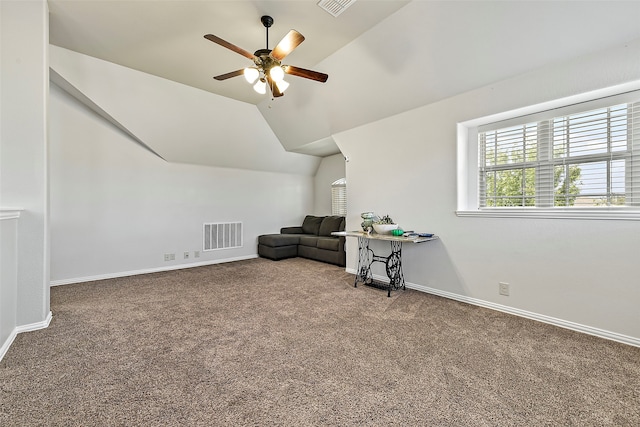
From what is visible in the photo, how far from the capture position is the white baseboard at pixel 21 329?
203 centimetres

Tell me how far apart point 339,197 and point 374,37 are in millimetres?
3807

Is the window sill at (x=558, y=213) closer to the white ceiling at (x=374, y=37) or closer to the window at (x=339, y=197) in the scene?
the white ceiling at (x=374, y=37)

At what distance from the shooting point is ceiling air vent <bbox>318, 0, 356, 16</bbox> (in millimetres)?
2467

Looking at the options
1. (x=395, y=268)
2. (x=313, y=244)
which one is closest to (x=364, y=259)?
(x=395, y=268)

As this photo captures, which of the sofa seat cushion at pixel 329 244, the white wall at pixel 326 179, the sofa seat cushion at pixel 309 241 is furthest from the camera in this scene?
the white wall at pixel 326 179

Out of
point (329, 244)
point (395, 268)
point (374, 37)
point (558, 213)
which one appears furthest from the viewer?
point (329, 244)

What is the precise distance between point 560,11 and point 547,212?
65.0 inches

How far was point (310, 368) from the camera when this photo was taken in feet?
6.05

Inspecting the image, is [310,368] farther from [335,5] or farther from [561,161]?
[335,5]

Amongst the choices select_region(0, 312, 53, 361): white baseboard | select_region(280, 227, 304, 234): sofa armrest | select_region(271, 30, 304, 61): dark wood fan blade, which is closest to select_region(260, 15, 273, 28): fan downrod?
select_region(271, 30, 304, 61): dark wood fan blade

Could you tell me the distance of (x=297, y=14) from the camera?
266 centimetres

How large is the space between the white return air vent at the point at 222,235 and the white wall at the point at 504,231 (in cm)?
286

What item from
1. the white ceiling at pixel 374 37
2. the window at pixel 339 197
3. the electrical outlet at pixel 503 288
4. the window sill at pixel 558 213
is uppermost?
the white ceiling at pixel 374 37

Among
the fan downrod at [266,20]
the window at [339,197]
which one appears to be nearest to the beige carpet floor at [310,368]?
the fan downrod at [266,20]
